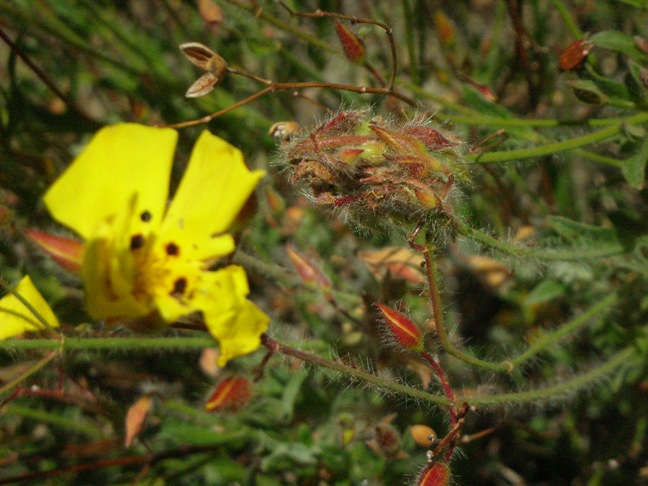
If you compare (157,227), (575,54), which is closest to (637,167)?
(575,54)

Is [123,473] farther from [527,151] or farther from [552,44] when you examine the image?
[552,44]

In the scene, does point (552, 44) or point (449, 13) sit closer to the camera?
point (552, 44)

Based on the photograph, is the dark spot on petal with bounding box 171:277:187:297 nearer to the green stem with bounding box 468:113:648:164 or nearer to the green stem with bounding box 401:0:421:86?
the green stem with bounding box 468:113:648:164

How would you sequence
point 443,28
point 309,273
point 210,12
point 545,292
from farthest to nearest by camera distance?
point 443,28, point 210,12, point 545,292, point 309,273

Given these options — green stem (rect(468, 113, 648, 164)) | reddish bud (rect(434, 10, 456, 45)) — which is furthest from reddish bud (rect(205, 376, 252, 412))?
reddish bud (rect(434, 10, 456, 45))

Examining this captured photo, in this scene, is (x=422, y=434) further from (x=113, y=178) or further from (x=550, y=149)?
(x=113, y=178)

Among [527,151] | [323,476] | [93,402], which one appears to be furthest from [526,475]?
[93,402]

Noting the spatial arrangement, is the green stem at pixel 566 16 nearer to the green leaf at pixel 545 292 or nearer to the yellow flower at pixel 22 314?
the green leaf at pixel 545 292
